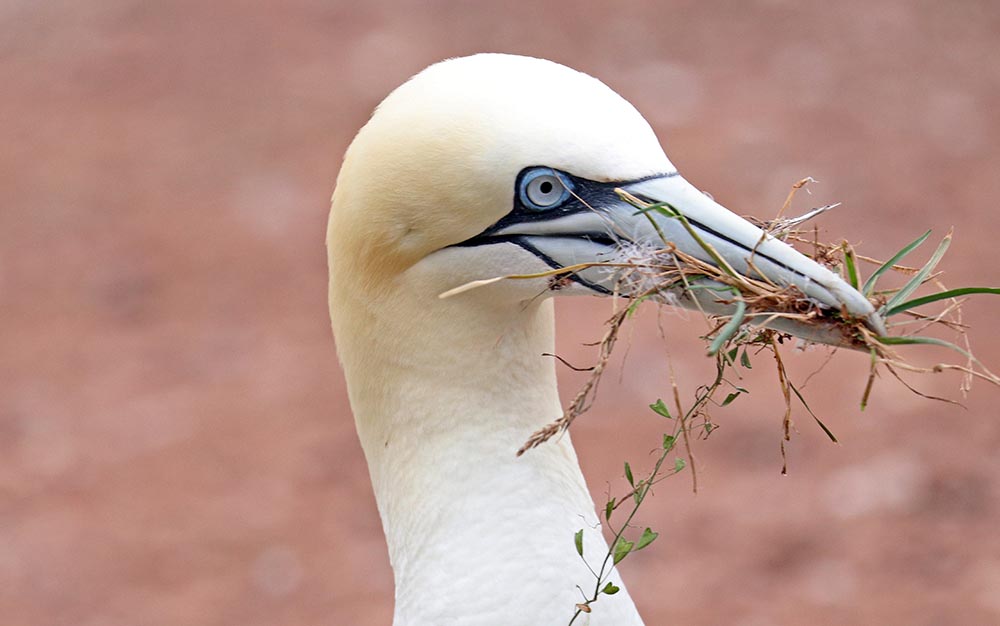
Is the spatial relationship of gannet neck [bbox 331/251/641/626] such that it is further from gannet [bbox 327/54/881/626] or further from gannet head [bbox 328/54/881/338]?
gannet head [bbox 328/54/881/338]

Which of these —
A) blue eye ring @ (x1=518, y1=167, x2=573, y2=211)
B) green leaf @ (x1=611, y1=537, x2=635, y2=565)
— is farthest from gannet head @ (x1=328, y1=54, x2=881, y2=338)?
green leaf @ (x1=611, y1=537, x2=635, y2=565)

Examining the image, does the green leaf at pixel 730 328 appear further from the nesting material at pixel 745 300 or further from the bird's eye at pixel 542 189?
the bird's eye at pixel 542 189

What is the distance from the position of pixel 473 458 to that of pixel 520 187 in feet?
1.90

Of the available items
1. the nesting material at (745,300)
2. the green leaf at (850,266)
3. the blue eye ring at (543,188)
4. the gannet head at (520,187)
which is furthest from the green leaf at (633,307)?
the green leaf at (850,266)

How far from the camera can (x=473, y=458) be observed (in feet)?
8.79

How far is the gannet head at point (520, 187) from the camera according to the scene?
238 centimetres

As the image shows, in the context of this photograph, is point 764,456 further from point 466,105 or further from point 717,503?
point 466,105

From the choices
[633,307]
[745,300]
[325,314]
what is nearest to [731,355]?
[745,300]

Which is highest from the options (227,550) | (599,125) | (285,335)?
(285,335)

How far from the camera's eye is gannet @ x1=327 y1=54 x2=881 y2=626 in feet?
7.86

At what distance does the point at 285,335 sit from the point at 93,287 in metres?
1.55

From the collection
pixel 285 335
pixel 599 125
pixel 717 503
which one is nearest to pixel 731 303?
pixel 599 125

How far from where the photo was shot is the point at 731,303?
232cm

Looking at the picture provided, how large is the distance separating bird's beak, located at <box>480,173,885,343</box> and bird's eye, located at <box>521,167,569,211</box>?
0.03 meters
